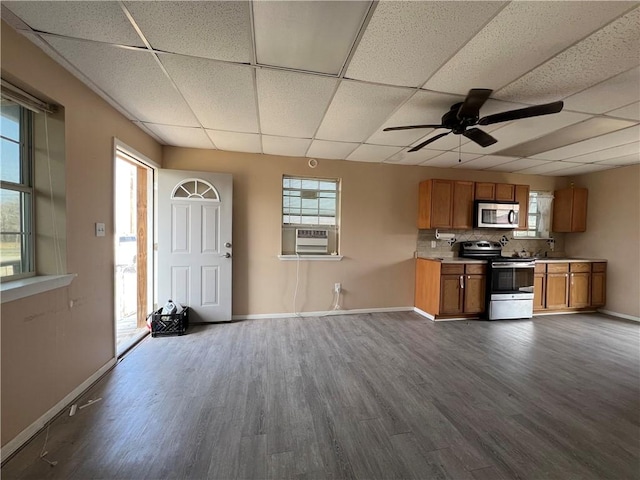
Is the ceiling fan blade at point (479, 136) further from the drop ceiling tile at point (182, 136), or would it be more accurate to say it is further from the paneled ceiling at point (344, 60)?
the drop ceiling tile at point (182, 136)

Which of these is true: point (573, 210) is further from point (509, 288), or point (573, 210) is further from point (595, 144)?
point (509, 288)

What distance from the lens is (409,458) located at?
1.50 meters

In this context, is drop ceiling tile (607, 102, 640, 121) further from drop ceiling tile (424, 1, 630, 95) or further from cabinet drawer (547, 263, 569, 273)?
cabinet drawer (547, 263, 569, 273)

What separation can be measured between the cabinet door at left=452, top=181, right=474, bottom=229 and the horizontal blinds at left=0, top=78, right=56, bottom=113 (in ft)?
15.9

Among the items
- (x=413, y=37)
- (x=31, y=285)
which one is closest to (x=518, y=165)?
(x=413, y=37)

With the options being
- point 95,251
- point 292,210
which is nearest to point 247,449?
point 95,251

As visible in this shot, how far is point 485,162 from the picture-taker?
4.09m

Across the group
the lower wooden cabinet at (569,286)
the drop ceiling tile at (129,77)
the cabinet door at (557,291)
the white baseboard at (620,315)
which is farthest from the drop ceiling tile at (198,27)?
the white baseboard at (620,315)

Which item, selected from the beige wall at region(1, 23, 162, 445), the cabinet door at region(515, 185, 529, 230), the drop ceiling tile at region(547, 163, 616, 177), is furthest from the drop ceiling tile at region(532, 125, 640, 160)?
the beige wall at region(1, 23, 162, 445)

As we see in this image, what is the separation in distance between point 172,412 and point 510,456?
224 cm

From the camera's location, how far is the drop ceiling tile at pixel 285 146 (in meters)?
3.25

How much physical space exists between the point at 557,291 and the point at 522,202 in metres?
1.62

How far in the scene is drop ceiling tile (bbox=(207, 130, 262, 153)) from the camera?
3.12 meters

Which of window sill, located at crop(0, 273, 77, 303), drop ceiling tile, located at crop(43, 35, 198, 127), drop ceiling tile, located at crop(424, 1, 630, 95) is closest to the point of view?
drop ceiling tile, located at crop(424, 1, 630, 95)
